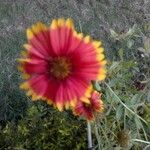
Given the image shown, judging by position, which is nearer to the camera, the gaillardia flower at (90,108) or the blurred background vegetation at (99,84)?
the gaillardia flower at (90,108)

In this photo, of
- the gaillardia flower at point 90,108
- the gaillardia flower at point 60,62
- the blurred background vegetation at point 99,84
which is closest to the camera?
the gaillardia flower at point 60,62

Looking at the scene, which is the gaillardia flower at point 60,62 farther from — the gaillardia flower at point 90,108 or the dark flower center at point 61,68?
the gaillardia flower at point 90,108

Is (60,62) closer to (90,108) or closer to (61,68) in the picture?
(61,68)

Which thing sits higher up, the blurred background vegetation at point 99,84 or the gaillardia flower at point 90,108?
the blurred background vegetation at point 99,84

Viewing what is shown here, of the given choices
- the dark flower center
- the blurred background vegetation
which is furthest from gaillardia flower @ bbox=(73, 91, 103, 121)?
the dark flower center

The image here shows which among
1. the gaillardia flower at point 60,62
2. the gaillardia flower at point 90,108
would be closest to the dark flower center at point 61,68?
the gaillardia flower at point 60,62

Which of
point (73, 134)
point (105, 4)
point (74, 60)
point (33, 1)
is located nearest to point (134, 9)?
point (105, 4)

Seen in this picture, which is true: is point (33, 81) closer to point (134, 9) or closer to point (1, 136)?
point (1, 136)
